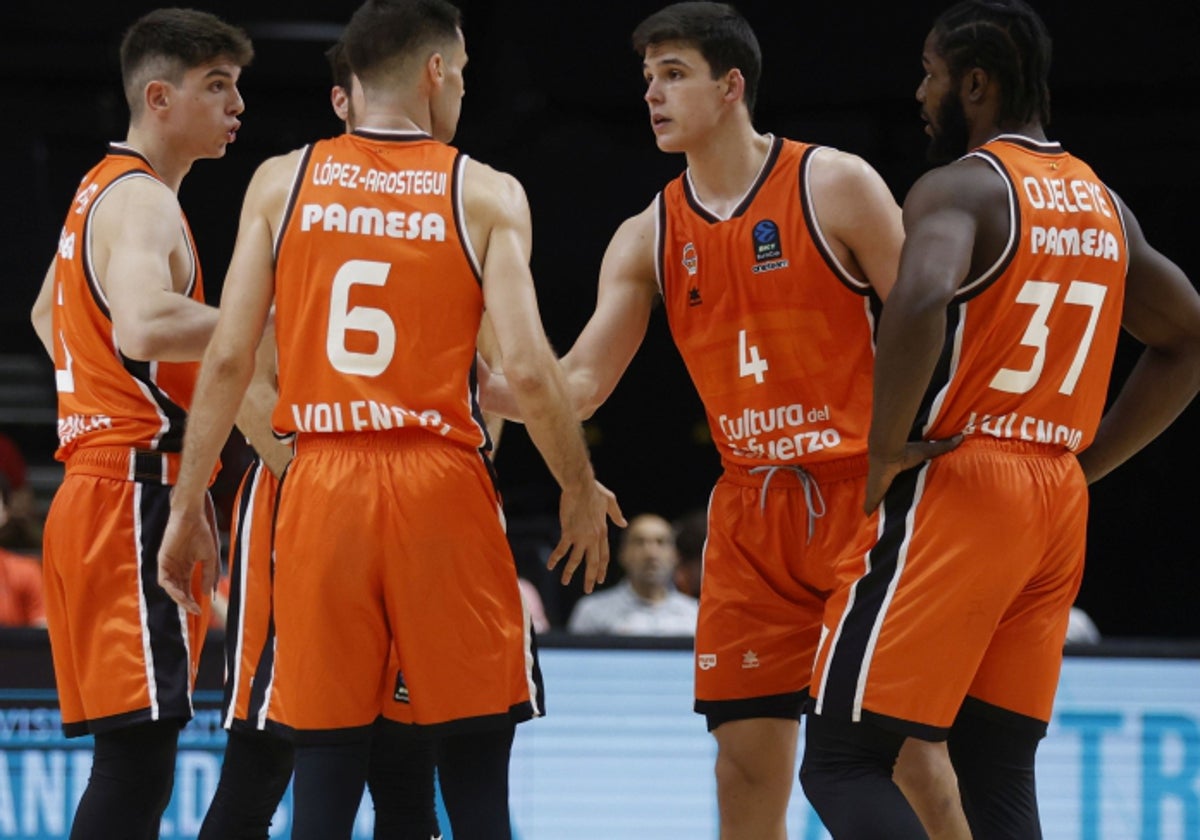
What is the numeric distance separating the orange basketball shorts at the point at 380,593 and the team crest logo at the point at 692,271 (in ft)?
3.11

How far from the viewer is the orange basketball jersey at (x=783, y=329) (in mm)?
4504

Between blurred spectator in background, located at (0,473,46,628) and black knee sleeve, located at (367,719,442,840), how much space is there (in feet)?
10.8

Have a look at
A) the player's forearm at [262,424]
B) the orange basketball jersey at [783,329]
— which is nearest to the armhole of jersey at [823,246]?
the orange basketball jersey at [783,329]

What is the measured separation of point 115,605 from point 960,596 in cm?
216

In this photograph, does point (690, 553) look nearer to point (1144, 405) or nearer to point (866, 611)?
point (1144, 405)

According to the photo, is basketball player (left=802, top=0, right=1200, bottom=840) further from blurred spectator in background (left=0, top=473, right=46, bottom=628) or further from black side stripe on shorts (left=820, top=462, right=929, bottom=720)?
blurred spectator in background (left=0, top=473, right=46, bottom=628)

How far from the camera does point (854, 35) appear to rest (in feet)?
35.1

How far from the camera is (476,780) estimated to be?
3.97 metres

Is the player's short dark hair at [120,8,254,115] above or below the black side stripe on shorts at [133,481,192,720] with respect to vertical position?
above

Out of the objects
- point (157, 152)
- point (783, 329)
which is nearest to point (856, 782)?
point (783, 329)

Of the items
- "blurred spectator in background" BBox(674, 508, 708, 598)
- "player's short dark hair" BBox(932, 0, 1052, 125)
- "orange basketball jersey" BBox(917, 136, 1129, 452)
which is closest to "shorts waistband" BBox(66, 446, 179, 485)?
"orange basketball jersey" BBox(917, 136, 1129, 452)

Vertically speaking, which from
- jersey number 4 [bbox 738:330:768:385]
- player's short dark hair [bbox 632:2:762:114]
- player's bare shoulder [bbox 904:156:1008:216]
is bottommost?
jersey number 4 [bbox 738:330:768:385]

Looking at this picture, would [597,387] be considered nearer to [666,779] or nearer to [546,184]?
[666,779]

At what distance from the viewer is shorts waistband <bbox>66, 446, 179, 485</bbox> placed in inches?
182
